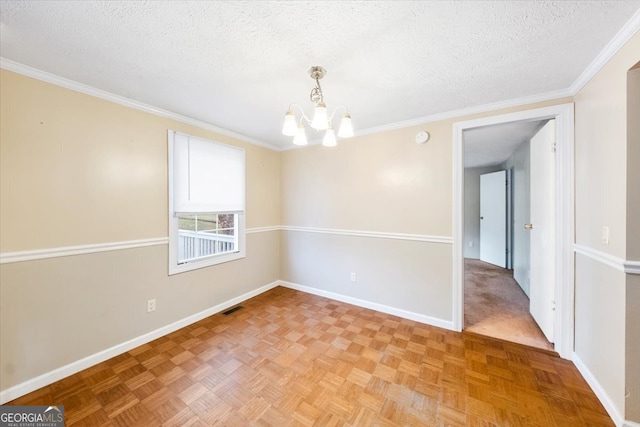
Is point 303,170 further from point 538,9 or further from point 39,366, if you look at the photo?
point 39,366

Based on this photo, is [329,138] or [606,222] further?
[329,138]

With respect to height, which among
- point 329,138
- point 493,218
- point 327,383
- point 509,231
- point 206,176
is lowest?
point 327,383

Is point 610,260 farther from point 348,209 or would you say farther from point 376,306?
point 348,209

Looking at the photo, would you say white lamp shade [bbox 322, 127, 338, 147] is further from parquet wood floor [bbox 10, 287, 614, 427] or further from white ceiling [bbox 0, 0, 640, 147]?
parquet wood floor [bbox 10, 287, 614, 427]

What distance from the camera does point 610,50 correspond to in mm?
1408

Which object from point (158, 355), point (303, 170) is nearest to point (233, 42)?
point (303, 170)

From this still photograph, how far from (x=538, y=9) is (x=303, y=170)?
8.86 ft

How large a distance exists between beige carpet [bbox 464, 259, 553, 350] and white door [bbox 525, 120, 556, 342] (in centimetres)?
13

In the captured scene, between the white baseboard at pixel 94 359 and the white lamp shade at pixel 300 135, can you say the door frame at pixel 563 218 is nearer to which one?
the white lamp shade at pixel 300 135

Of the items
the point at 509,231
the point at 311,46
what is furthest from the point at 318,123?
the point at 509,231

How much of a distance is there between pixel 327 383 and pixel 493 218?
492cm

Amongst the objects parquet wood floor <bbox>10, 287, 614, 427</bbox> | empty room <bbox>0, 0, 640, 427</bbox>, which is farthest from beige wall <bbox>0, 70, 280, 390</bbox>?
parquet wood floor <bbox>10, 287, 614, 427</bbox>

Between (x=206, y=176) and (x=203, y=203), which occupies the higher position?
(x=206, y=176)

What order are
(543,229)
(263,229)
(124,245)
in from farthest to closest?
(263,229) → (543,229) → (124,245)
